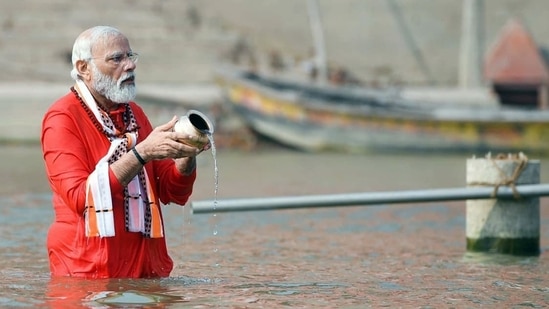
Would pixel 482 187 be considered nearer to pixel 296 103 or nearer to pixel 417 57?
pixel 296 103

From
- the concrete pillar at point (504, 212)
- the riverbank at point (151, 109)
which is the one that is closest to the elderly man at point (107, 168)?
the concrete pillar at point (504, 212)

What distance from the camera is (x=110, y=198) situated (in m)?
7.72

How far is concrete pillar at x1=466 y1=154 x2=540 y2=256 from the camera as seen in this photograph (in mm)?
10945

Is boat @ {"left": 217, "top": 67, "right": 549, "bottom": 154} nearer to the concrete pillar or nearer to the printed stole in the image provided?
the concrete pillar

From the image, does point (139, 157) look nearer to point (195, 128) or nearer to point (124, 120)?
point (195, 128)

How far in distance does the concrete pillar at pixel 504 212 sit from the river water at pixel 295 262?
0.15m

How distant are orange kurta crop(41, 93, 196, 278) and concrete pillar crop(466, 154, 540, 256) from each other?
337 cm

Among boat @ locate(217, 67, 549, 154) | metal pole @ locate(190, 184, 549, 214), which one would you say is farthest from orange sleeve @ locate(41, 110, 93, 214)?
boat @ locate(217, 67, 549, 154)

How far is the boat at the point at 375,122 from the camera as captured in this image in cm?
2952

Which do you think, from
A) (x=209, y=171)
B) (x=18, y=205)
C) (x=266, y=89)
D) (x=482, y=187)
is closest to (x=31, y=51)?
(x=266, y=89)

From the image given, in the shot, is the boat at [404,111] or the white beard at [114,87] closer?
the white beard at [114,87]

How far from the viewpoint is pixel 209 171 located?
2223 cm

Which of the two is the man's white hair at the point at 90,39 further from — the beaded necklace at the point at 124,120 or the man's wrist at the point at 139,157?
the man's wrist at the point at 139,157

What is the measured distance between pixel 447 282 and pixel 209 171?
12.8 meters
